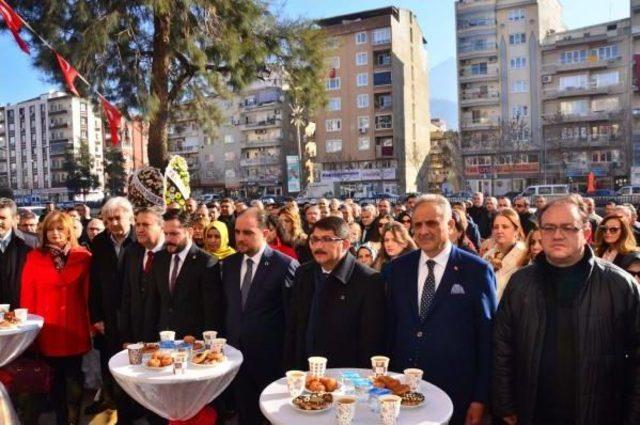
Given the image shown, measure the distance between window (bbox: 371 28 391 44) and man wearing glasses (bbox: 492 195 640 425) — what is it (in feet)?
186

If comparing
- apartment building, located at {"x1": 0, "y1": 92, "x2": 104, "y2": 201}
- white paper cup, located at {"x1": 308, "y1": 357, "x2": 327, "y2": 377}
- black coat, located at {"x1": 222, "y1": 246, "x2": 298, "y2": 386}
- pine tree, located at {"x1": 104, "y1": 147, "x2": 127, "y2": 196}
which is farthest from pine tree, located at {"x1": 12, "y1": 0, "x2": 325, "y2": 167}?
apartment building, located at {"x1": 0, "y1": 92, "x2": 104, "y2": 201}

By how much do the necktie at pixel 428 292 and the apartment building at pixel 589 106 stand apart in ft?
175

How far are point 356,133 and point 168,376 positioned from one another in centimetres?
5662

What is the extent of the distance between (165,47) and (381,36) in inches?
1870

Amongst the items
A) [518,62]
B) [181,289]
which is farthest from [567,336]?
[518,62]

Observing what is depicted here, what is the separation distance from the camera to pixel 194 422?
171 inches

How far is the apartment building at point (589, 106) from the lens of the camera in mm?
51406

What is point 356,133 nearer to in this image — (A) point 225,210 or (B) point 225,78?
(B) point 225,78

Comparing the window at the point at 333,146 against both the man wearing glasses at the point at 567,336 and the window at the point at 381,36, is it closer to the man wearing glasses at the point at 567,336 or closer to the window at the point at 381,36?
the window at the point at 381,36

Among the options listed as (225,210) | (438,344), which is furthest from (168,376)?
(225,210)

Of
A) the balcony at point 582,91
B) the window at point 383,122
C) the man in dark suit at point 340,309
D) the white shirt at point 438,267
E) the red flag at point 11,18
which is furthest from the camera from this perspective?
the window at point 383,122

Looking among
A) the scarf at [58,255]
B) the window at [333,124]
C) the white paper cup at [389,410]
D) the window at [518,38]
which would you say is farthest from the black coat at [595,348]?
the window at [518,38]

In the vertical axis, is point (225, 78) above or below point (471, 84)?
below

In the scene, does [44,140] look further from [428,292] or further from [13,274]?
[428,292]
